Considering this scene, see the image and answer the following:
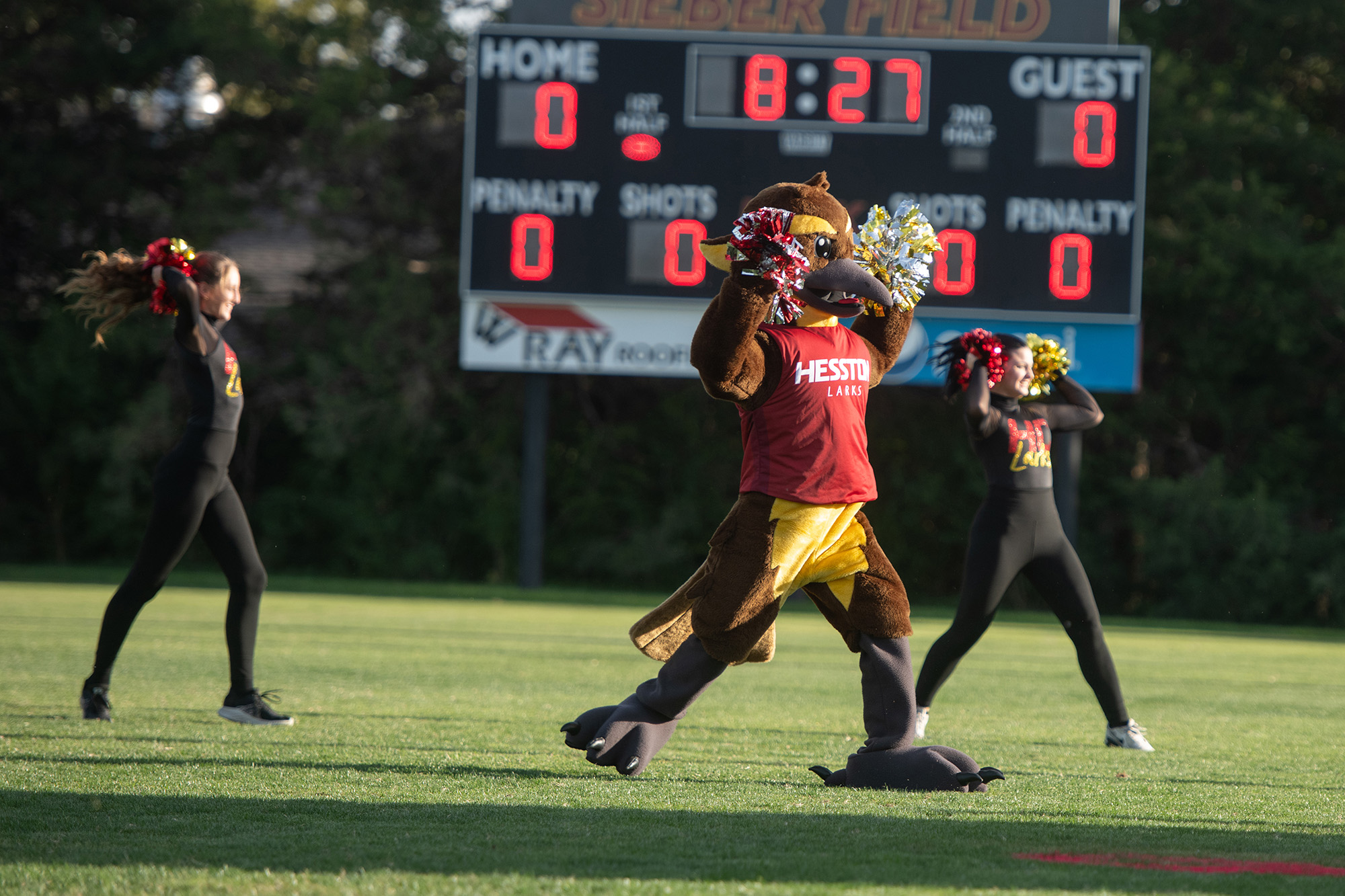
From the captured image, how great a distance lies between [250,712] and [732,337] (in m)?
2.57

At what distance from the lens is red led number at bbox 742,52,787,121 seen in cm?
1362

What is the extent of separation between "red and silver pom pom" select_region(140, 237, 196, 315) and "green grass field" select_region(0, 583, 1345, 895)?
1.58 m

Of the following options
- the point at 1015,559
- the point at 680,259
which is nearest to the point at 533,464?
the point at 680,259

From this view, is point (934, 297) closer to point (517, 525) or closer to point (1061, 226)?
point (1061, 226)

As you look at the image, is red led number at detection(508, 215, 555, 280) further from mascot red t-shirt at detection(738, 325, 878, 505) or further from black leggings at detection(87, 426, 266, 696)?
mascot red t-shirt at detection(738, 325, 878, 505)

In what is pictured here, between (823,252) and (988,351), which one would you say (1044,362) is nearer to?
(988,351)

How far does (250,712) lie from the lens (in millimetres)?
5277

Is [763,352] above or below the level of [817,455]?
above

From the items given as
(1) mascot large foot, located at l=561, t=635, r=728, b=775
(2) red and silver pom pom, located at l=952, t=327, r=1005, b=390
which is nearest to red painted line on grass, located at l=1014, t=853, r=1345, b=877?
(1) mascot large foot, located at l=561, t=635, r=728, b=775

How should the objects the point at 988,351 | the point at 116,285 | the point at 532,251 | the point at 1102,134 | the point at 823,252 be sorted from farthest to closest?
the point at 532,251 < the point at 1102,134 < the point at 116,285 < the point at 988,351 < the point at 823,252

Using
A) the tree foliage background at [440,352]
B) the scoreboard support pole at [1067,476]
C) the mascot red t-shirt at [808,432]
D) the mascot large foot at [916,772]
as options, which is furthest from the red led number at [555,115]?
the mascot large foot at [916,772]

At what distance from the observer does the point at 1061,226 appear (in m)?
13.5

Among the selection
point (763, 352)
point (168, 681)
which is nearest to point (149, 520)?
point (168, 681)

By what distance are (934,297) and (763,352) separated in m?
9.77
